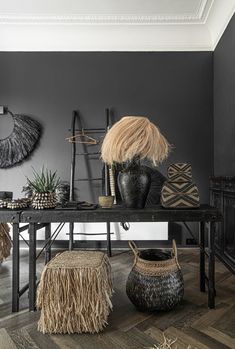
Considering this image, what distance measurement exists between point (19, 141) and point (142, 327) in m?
2.57

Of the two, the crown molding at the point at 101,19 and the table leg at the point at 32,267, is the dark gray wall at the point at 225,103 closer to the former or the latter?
the crown molding at the point at 101,19

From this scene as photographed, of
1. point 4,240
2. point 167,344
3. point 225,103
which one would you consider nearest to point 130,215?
point 167,344

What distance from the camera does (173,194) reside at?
1.76 meters

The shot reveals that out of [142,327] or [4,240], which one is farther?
[4,240]

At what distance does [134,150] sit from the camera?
5.32 ft

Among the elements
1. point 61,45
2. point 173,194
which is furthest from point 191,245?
point 61,45

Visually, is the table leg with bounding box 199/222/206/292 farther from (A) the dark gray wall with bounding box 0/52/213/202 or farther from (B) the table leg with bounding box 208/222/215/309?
(A) the dark gray wall with bounding box 0/52/213/202

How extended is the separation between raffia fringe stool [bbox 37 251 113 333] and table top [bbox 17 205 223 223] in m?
0.33

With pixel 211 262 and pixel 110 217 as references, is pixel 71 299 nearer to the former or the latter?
pixel 110 217

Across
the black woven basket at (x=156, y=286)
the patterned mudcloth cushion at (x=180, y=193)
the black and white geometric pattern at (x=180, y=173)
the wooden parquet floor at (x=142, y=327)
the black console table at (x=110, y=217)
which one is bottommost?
the wooden parquet floor at (x=142, y=327)

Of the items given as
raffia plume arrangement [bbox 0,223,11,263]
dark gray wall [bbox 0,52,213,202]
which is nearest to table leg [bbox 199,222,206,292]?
dark gray wall [bbox 0,52,213,202]

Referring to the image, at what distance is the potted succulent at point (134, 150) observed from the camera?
163 centimetres

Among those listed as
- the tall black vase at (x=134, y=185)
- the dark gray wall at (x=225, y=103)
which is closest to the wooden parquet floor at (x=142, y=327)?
the tall black vase at (x=134, y=185)

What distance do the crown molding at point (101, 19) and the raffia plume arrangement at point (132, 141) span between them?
2.03 meters
